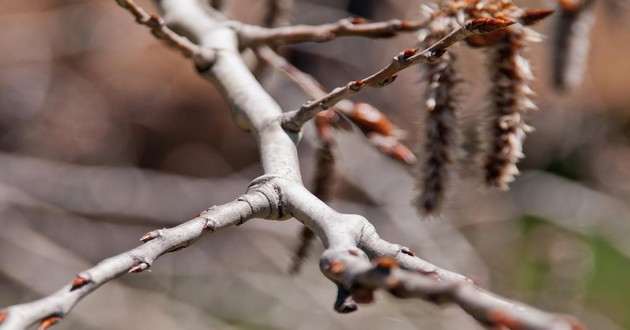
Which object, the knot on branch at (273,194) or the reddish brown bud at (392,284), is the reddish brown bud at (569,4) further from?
the reddish brown bud at (392,284)

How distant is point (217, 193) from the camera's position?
374 centimetres

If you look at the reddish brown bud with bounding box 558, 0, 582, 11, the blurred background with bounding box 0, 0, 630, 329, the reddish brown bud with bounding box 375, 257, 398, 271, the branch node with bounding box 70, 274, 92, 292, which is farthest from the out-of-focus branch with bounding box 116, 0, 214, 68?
the blurred background with bounding box 0, 0, 630, 329

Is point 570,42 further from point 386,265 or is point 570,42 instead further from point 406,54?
point 386,265

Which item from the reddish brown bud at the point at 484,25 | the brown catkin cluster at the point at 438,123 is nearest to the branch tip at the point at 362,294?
the reddish brown bud at the point at 484,25

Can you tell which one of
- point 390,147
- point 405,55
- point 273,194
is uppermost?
point 390,147

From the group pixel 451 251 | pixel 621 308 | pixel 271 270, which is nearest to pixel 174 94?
pixel 271 270

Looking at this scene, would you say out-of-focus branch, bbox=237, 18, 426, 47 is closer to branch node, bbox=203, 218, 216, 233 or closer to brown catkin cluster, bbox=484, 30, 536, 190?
brown catkin cluster, bbox=484, 30, 536, 190

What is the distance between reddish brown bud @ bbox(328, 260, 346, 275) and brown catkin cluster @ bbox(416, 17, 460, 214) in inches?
21.3

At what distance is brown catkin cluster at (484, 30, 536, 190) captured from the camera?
1.19m

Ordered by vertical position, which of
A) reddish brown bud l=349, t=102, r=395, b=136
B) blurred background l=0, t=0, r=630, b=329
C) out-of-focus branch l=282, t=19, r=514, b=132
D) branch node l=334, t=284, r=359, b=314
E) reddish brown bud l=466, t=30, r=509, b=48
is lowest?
branch node l=334, t=284, r=359, b=314

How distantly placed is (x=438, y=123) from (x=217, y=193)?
2.61 metres

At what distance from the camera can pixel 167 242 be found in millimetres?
751

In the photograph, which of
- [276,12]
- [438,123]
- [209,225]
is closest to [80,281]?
[209,225]

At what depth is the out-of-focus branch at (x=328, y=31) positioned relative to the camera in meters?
1.29
